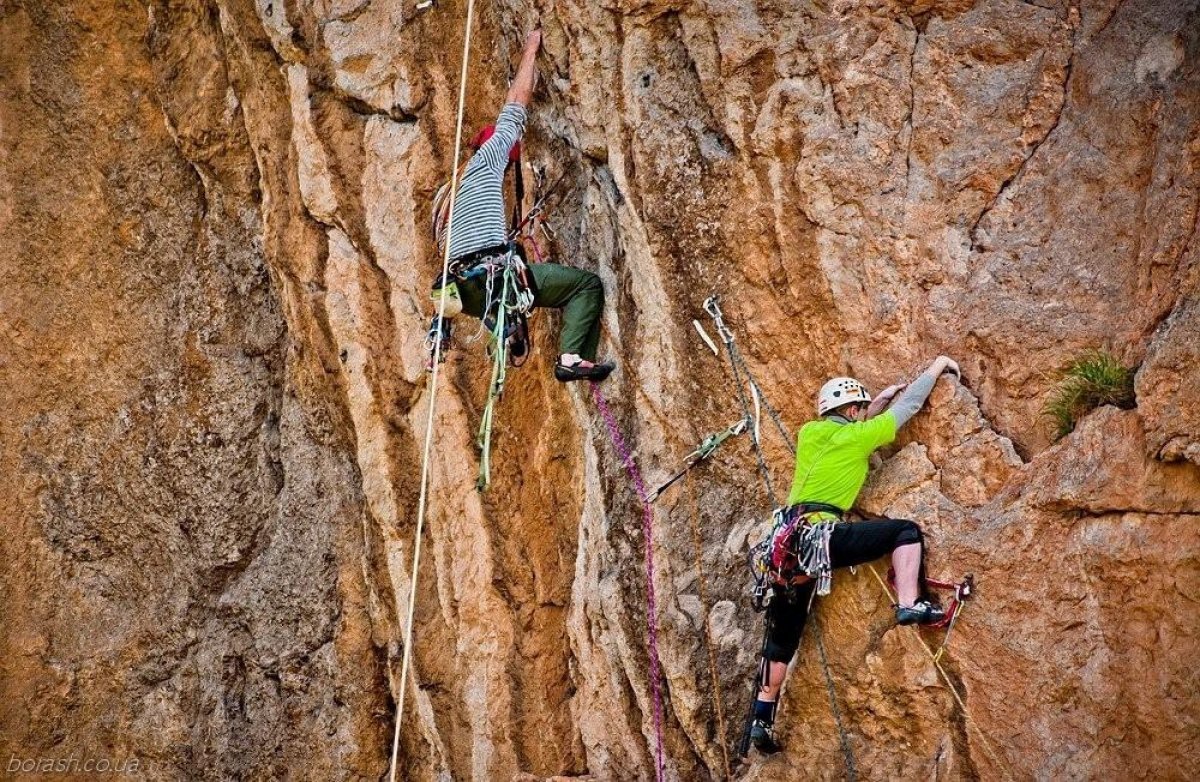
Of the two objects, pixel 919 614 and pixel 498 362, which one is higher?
pixel 498 362

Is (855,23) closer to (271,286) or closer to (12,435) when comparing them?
(271,286)

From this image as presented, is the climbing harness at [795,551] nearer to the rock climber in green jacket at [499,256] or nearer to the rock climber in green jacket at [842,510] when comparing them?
the rock climber in green jacket at [842,510]

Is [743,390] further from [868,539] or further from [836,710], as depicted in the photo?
[836,710]

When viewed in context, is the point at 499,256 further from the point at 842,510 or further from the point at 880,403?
the point at 842,510

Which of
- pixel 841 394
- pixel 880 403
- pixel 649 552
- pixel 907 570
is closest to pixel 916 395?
pixel 880 403

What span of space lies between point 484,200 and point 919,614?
13.0ft

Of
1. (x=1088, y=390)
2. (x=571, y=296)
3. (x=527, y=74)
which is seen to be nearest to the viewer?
(x=1088, y=390)

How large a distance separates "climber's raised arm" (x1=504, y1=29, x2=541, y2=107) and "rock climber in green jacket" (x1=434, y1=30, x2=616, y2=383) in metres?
0.03

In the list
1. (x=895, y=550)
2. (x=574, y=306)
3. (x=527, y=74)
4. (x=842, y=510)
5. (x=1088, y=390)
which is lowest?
(x=895, y=550)

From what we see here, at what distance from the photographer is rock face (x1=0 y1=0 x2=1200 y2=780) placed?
26.1 feet

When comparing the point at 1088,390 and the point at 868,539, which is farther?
the point at 868,539

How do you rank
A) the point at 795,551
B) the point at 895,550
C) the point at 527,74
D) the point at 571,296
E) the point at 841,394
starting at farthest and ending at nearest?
the point at 527,74, the point at 571,296, the point at 841,394, the point at 795,551, the point at 895,550

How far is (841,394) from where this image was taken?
27.7 ft

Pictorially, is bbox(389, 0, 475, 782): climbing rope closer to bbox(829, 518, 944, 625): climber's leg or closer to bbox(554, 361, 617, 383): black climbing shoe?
bbox(554, 361, 617, 383): black climbing shoe
